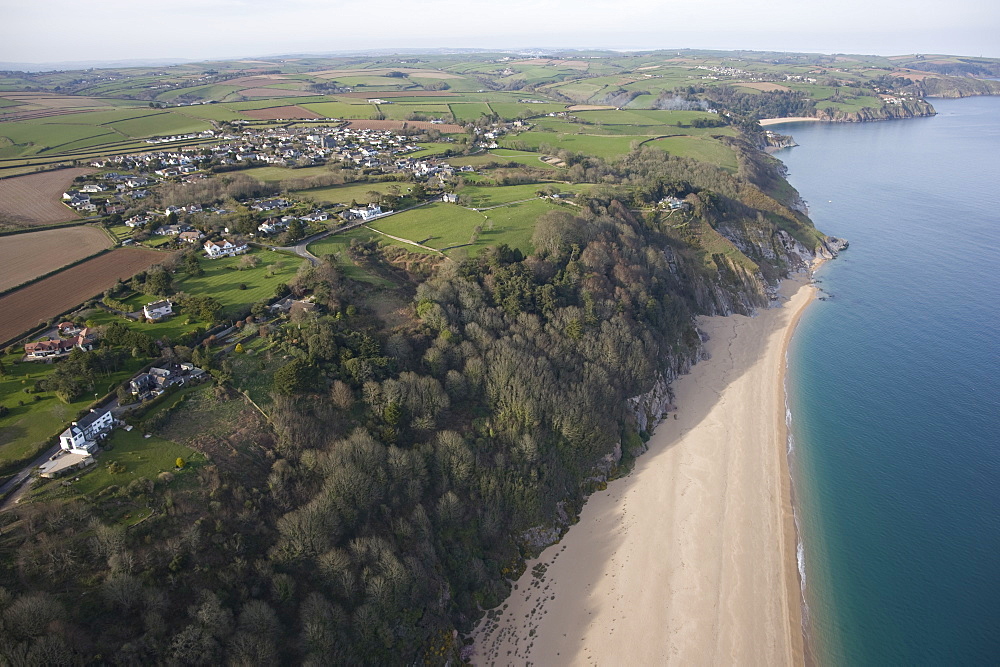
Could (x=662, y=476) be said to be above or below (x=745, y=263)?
below

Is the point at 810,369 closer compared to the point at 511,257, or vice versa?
the point at 511,257

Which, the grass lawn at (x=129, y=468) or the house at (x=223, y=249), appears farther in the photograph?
the house at (x=223, y=249)

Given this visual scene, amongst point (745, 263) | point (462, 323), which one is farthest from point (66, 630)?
point (745, 263)

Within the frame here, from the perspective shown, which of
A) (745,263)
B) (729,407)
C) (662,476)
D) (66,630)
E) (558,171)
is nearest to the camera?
(66,630)

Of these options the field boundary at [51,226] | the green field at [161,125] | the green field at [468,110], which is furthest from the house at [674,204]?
the green field at [161,125]

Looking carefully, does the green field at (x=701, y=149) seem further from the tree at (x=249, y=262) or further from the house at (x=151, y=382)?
the house at (x=151, y=382)

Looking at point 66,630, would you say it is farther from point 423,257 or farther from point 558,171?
point 558,171

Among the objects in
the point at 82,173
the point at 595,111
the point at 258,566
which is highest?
the point at 595,111

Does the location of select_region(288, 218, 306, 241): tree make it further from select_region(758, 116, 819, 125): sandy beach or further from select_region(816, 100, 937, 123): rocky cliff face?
select_region(816, 100, 937, 123): rocky cliff face
